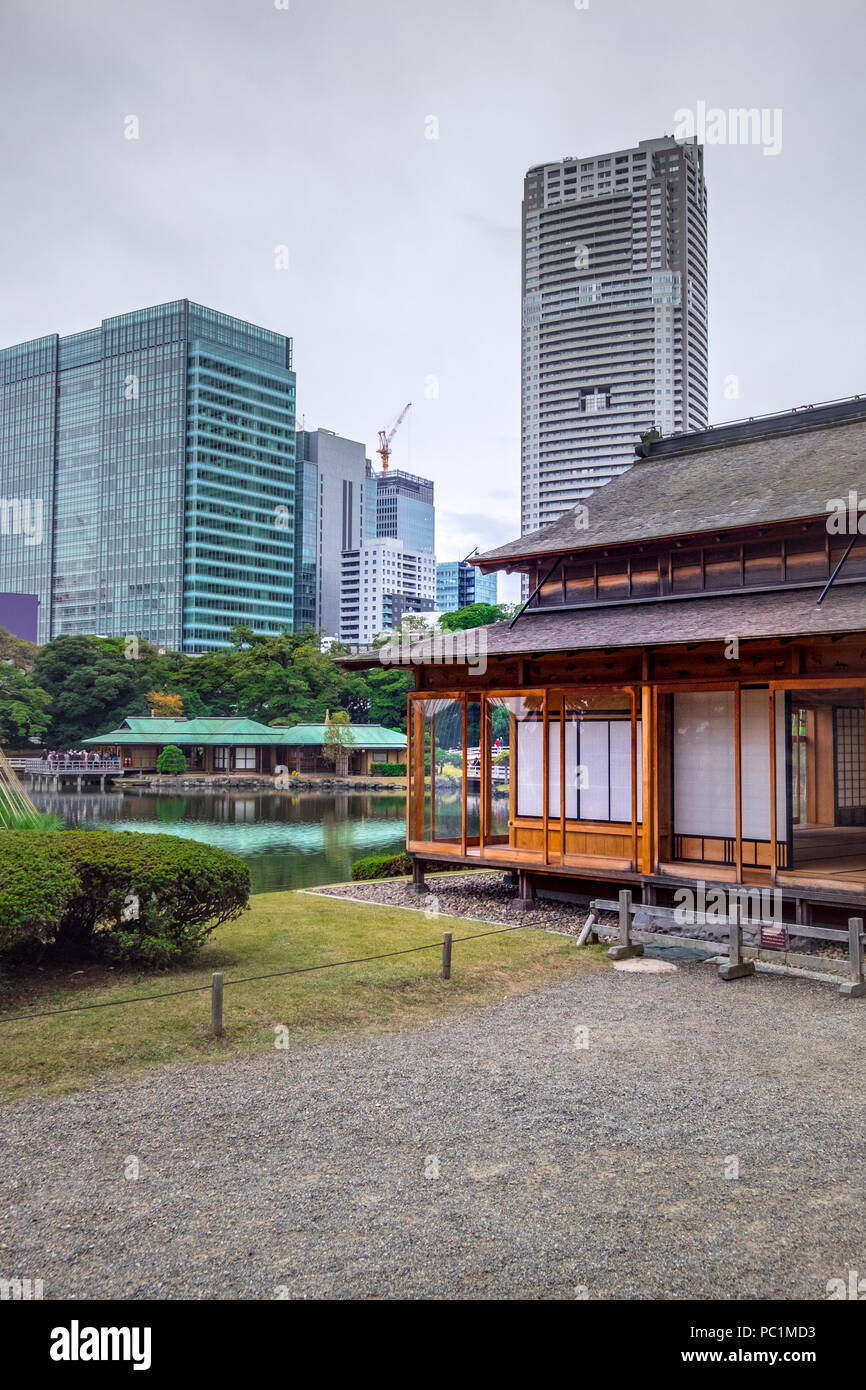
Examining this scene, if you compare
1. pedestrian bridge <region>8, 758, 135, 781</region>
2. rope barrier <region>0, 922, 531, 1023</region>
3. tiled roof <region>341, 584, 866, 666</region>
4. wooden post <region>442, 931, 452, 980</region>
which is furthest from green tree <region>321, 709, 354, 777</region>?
wooden post <region>442, 931, 452, 980</region>

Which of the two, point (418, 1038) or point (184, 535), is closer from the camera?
point (418, 1038)

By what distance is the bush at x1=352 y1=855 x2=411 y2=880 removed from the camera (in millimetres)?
21766

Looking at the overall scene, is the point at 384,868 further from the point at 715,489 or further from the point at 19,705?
the point at 19,705

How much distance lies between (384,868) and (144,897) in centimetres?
1087

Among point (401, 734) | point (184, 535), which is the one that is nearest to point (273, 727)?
point (401, 734)

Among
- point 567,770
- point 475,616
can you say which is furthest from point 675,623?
point 475,616

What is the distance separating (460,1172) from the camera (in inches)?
248

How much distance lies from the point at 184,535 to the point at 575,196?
8317 cm

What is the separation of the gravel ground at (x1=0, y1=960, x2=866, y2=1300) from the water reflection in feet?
57.7

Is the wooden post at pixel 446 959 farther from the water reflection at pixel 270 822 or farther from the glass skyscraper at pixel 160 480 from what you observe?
the glass skyscraper at pixel 160 480

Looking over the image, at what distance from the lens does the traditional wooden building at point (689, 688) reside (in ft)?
48.2

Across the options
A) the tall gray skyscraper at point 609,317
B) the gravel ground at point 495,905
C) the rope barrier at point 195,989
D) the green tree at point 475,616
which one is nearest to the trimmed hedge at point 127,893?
the rope barrier at point 195,989
